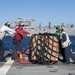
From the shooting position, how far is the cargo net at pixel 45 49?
45.1ft

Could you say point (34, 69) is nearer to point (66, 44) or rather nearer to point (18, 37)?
point (66, 44)

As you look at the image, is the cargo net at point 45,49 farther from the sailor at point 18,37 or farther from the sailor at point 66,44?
the sailor at point 18,37

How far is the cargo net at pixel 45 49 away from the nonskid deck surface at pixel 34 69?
368 mm

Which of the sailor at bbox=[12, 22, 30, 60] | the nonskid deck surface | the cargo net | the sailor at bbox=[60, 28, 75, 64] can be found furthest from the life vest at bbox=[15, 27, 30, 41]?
the sailor at bbox=[60, 28, 75, 64]

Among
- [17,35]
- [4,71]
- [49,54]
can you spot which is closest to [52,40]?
[49,54]

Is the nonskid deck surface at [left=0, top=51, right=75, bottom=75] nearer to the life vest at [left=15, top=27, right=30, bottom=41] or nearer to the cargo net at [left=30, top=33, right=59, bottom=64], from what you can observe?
the cargo net at [left=30, top=33, right=59, bottom=64]

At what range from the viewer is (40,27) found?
548 feet

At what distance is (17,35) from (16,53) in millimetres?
779

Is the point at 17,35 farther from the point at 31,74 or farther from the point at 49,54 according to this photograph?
the point at 31,74

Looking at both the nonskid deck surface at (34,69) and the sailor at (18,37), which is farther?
the sailor at (18,37)

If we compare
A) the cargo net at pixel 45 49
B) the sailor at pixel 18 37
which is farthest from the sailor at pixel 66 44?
the sailor at pixel 18 37

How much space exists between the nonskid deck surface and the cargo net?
0.37m

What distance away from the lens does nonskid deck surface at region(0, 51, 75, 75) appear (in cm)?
1140

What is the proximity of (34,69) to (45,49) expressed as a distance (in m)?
1.71
